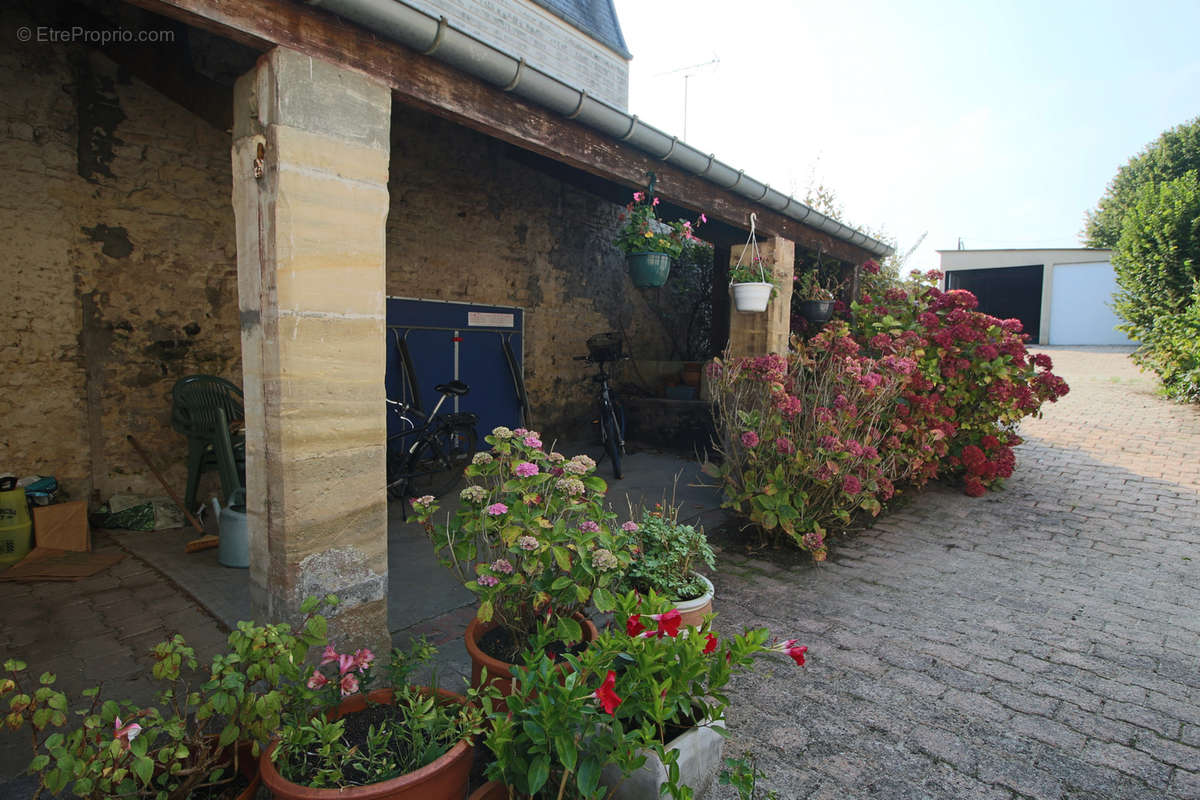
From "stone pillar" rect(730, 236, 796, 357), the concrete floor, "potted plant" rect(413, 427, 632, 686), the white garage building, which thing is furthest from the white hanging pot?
the white garage building

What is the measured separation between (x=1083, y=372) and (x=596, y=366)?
12613 millimetres

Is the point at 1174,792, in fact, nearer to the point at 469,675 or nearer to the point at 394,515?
the point at 469,675

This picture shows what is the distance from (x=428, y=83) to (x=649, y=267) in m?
2.45

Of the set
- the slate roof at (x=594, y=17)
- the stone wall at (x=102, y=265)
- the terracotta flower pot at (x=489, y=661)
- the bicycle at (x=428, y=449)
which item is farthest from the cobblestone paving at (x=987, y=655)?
the slate roof at (x=594, y=17)

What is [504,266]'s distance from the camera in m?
6.98

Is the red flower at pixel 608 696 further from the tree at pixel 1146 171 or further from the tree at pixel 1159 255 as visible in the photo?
the tree at pixel 1146 171

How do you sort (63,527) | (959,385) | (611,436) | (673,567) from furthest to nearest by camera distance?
1. (611,436)
2. (959,385)
3. (63,527)
4. (673,567)

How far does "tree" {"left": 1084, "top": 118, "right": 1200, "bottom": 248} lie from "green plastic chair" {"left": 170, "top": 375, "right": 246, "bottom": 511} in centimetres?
2450

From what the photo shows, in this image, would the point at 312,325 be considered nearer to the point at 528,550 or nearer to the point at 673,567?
the point at 528,550

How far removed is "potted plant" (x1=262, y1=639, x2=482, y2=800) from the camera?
1.58 metres

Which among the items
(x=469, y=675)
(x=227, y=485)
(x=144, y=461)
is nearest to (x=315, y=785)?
(x=469, y=675)

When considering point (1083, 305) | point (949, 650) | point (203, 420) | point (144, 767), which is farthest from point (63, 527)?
point (1083, 305)

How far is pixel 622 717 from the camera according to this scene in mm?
1782

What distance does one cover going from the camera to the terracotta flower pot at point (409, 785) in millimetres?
1534
